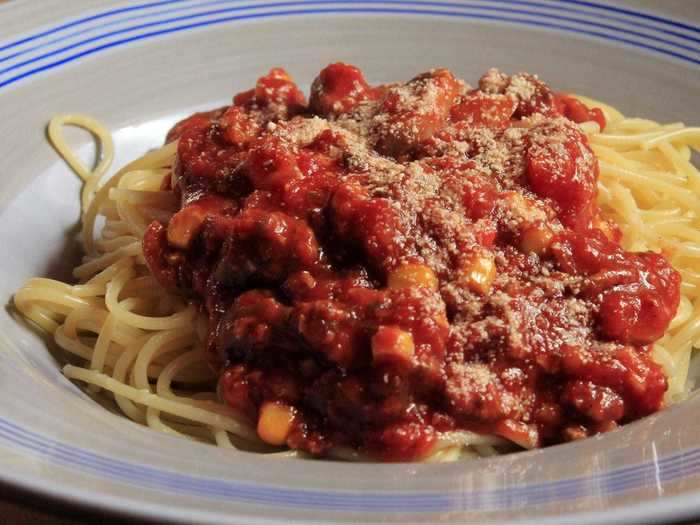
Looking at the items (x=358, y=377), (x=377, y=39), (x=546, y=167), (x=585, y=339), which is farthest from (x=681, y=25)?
(x=358, y=377)

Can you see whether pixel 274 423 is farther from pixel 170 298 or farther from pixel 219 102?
pixel 219 102

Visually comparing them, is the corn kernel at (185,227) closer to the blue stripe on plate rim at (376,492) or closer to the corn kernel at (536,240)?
the blue stripe on plate rim at (376,492)

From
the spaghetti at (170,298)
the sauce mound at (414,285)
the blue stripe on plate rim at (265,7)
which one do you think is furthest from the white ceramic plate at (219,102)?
the sauce mound at (414,285)

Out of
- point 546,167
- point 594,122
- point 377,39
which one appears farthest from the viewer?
point 377,39

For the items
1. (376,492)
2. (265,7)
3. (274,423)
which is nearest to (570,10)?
(265,7)

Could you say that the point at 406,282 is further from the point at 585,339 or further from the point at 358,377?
the point at 585,339

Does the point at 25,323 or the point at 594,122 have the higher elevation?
the point at 594,122
